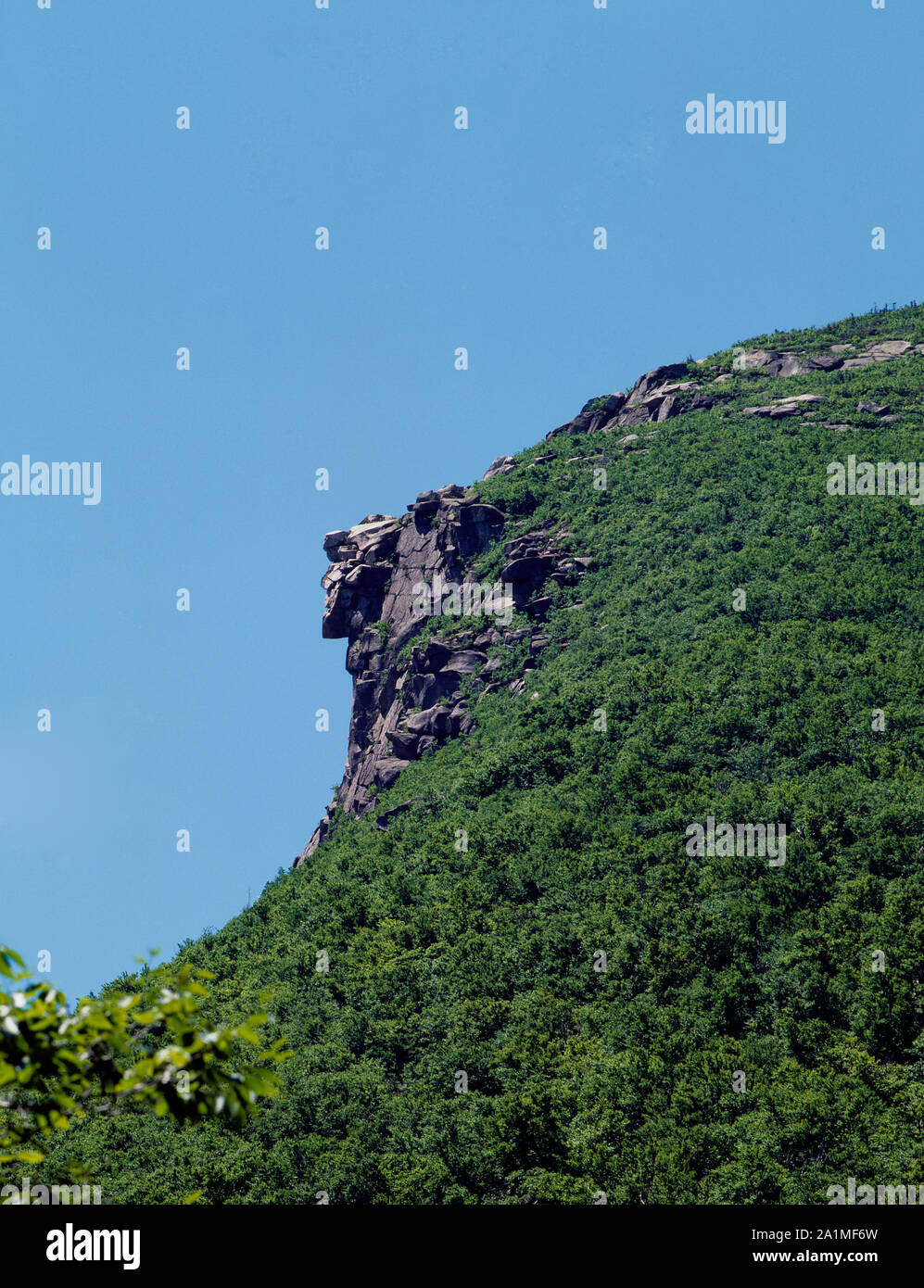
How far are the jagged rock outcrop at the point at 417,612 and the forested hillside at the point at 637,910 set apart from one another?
1205 millimetres

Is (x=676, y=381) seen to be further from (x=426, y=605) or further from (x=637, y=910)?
(x=637, y=910)

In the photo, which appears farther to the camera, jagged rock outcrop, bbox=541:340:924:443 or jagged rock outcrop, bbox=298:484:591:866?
jagged rock outcrop, bbox=541:340:924:443

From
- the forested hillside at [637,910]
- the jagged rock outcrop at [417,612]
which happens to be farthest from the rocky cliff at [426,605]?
the forested hillside at [637,910]

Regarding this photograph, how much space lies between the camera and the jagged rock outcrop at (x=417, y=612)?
86.7 meters

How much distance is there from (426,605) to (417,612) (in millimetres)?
926

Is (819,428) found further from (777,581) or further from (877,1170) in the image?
(877,1170)

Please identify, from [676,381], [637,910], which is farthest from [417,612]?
[637,910]

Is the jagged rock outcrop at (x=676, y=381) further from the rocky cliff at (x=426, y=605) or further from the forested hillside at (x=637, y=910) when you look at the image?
Answer: the forested hillside at (x=637, y=910)

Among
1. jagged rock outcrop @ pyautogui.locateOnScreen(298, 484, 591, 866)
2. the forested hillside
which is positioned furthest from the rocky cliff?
the forested hillside

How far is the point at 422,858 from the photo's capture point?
6712 centimetres

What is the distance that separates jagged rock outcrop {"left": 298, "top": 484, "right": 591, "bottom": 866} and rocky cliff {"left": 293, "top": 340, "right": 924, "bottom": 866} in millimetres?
93

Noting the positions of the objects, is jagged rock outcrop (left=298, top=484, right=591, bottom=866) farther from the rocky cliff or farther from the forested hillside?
the forested hillside

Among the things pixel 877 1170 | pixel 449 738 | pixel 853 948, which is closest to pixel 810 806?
pixel 853 948

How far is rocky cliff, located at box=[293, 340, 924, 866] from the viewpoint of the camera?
86750mm
